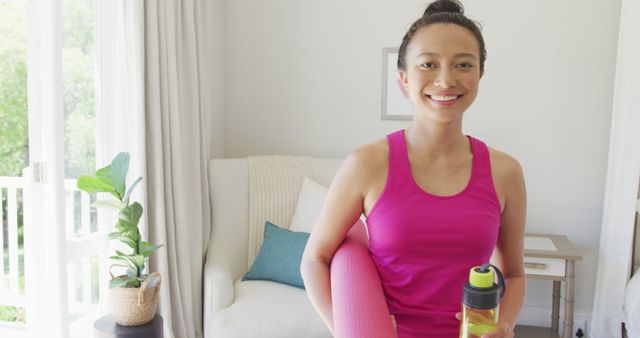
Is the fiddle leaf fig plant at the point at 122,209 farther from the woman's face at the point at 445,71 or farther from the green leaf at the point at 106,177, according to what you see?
the woman's face at the point at 445,71

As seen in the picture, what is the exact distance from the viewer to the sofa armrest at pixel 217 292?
2375mm

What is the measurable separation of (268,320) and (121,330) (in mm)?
596

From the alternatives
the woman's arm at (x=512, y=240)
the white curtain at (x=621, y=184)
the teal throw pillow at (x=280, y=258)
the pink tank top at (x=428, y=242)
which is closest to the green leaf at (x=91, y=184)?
the teal throw pillow at (x=280, y=258)

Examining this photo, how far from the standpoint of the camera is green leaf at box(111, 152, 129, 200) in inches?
81.3

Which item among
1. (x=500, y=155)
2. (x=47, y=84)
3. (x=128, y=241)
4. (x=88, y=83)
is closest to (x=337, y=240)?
(x=500, y=155)

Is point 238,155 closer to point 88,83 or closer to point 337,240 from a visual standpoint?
point 88,83

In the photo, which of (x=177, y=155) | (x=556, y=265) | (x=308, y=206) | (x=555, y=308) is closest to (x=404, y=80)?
(x=177, y=155)

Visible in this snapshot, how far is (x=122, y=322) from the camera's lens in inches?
84.3

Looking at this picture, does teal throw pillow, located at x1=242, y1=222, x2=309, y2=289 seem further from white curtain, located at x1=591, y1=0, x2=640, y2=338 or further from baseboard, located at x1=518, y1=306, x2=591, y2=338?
white curtain, located at x1=591, y1=0, x2=640, y2=338

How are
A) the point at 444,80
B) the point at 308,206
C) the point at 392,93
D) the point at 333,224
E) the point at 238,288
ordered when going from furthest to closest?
the point at 392,93, the point at 308,206, the point at 238,288, the point at 333,224, the point at 444,80

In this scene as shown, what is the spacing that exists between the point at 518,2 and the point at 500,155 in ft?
7.69

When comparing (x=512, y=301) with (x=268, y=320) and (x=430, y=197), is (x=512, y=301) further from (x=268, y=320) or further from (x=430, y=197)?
(x=268, y=320)

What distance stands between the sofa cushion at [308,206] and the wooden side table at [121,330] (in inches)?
36.6

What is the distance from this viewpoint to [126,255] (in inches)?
83.7
